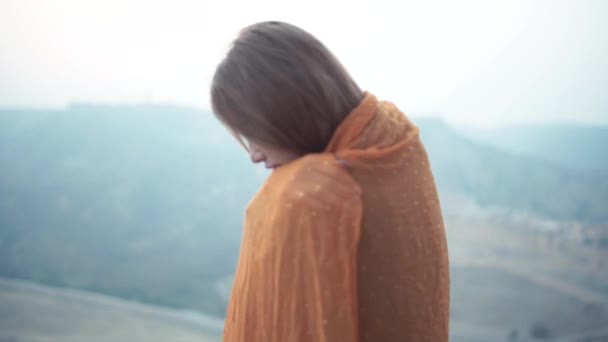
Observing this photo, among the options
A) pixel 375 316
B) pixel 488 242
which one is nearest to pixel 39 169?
pixel 488 242

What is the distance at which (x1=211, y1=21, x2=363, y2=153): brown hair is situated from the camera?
2.44ft

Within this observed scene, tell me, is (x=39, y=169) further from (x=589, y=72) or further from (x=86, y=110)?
(x=589, y=72)

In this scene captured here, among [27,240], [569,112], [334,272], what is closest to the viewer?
[334,272]

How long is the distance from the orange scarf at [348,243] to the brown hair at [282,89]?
0.03 m

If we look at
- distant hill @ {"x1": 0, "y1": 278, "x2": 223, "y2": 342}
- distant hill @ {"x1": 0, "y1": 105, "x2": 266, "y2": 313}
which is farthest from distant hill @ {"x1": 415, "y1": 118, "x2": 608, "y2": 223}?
distant hill @ {"x1": 0, "y1": 278, "x2": 223, "y2": 342}

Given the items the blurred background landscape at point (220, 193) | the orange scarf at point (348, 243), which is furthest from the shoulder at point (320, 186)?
the blurred background landscape at point (220, 193)

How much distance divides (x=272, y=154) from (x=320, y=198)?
3.7 inches

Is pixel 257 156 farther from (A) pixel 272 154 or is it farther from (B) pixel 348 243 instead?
(B) pixel 348 243

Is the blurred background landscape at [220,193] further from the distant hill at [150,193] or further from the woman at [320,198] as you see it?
the woman at [320,198]

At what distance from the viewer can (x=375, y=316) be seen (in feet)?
2.63

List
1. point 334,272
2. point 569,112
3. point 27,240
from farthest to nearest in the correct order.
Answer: point 569,112 < point 27,240 < point 334,272

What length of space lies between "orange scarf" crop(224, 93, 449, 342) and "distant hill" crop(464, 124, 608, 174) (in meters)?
3.07

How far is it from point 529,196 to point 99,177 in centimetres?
248

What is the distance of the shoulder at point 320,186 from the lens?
729 millimetres
